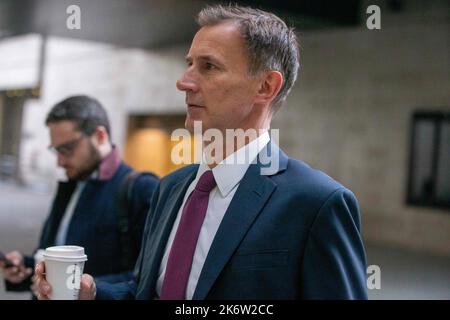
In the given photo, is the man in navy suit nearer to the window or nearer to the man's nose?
the man's nose

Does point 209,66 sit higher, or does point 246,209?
point 209,66

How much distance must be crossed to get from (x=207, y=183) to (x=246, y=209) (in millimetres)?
157

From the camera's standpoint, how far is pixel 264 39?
1.35 m

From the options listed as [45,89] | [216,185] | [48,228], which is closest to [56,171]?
[45,89]

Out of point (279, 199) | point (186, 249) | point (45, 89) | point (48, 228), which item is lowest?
point (48, 228)

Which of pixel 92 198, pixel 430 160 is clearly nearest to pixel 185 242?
pixel 92 198

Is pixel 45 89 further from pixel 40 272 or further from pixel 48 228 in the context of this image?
pixel 40 272

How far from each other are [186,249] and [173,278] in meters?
0.07

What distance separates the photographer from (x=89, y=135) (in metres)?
2.56

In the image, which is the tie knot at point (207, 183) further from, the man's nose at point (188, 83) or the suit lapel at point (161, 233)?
the man's nose at point (188, 83)

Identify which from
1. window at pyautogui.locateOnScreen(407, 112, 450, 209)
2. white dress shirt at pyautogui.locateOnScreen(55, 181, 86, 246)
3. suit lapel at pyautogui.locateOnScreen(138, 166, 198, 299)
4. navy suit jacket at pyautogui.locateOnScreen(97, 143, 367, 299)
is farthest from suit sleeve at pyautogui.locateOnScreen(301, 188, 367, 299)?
window at pyautogui.locateOnScreen(407, 112, 450, 209)

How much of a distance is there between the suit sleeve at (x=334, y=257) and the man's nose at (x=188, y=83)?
0.39 m

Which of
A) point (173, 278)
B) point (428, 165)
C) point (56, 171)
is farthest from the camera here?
point (428, 165)

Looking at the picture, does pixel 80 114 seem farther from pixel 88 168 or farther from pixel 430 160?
pixel 430 160
